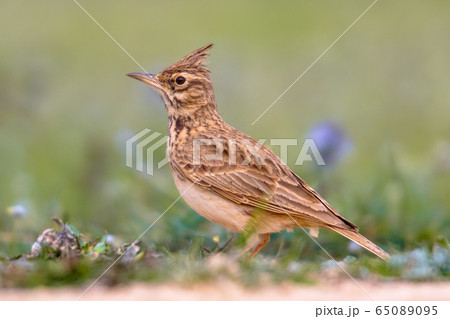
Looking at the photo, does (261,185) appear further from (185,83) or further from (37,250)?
(37,250)

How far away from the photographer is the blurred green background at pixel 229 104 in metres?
8.72

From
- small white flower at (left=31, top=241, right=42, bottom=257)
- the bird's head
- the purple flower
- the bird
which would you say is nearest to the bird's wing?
the bird

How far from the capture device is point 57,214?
8.77 m

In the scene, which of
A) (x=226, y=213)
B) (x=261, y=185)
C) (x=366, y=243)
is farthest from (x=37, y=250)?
(x=366, y=243)

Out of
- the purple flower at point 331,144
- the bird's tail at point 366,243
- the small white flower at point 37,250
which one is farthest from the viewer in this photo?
the purple flower at point 331,144

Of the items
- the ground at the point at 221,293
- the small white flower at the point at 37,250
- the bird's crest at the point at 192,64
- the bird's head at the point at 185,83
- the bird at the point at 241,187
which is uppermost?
the bird's crest at the point at 192,64

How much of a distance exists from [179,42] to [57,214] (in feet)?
31.0

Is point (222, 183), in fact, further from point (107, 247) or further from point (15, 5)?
point (15, 5)

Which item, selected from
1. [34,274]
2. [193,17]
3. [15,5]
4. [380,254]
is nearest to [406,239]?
[380,254]

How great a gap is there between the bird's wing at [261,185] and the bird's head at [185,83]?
81cm

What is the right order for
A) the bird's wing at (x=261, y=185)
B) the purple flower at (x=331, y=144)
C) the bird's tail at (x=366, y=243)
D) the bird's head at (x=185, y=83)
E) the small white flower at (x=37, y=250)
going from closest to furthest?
1. the small white flower at (x=37, y=250)
2. the bird's tail at (x=366, y=243)
3. the bird's wing at (x=261, y=185)
4. the bird's head at (x=185, y=83)
5. the purple flower at (x=331, y=144)

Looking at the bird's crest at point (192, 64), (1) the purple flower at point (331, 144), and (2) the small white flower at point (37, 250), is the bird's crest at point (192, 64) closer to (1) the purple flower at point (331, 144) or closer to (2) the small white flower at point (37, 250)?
(1) the purple flower at point (331, 144)

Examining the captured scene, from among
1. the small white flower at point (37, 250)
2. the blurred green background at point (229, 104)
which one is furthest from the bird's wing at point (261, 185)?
the small white flower at point (37, 250)

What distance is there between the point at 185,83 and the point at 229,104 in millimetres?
5451
